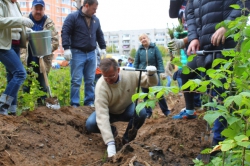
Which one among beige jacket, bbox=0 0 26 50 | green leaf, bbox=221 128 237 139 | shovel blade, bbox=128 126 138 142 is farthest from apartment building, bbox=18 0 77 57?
green leaf, bbox=221 128 237 139

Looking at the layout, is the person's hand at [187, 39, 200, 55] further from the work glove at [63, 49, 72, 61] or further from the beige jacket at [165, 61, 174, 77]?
the beige jacket at [165, 61, 174, 77]

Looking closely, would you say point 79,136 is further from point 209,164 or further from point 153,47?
point 153,47

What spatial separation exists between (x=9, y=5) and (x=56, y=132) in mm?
1590

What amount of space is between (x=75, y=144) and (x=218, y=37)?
6.11ft

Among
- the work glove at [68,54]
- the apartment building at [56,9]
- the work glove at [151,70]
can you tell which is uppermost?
the apartment building at [56,9]

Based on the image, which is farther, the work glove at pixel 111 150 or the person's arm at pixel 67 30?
the person's arm at pixel 67 30

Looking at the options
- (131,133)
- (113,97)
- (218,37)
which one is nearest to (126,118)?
(131,133)

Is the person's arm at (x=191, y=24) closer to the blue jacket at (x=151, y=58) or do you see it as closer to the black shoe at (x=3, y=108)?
the blue jacket at (x=151, y=58)

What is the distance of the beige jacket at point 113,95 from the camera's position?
288 cm

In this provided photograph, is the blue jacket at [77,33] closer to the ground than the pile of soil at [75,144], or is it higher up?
higher up

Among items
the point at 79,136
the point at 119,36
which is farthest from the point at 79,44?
the point at 119,36

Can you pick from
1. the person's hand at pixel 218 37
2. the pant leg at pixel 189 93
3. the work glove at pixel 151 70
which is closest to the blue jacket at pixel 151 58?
the pant leg at pixel 189 93

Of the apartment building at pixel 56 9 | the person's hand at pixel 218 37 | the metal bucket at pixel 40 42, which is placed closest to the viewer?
the person's hand at pixel 218 37

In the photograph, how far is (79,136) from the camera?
3521mm
